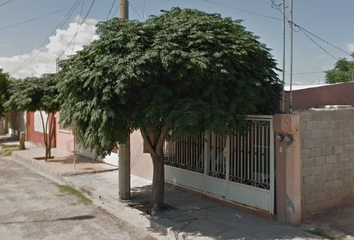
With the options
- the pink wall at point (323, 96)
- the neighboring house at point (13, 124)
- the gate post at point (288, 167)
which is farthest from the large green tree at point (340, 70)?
the neighboring house at point (13, 124)

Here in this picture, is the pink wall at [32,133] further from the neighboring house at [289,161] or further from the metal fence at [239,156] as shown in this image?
the neighboring house at [289,161]

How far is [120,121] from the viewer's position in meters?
7.05

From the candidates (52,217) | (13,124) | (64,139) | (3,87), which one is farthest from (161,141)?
(13,124)

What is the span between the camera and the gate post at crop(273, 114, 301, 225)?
22.0ft

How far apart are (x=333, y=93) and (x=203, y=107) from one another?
14.3 feet

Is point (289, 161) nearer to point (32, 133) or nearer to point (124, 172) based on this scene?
point (124, 172)

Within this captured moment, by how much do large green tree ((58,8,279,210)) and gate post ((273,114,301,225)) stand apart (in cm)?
64

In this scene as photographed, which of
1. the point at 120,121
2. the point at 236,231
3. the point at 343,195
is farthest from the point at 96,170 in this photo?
the point at 343,195

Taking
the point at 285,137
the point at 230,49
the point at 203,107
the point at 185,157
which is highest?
the point at 230,49

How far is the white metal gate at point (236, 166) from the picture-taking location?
24.2ft

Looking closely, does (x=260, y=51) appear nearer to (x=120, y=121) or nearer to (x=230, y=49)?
(x=230, y=49)

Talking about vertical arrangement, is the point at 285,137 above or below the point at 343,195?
above

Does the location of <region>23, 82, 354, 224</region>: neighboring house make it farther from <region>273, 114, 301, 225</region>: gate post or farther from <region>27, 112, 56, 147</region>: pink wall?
<region>27, 112, 56, 147</region>: pink wall

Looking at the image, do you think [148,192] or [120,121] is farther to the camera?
[148,192]
